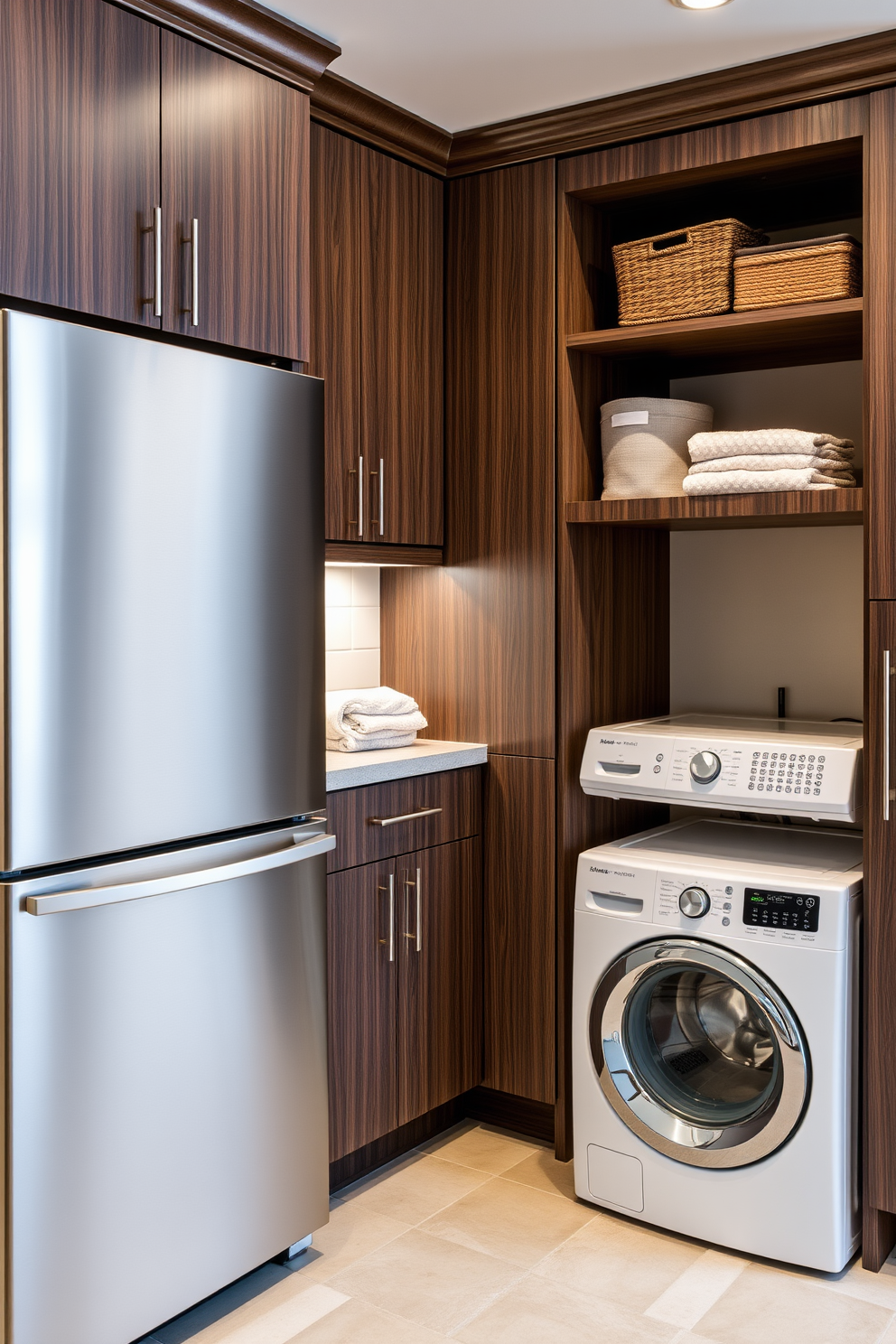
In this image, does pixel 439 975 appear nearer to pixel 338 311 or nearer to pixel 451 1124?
pixel 451 1124

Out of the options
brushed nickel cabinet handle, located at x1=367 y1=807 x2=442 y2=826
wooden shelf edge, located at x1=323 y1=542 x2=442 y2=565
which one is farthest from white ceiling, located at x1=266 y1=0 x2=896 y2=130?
brushed nickel cabinet handle, located at x1=367 y1=807 x2=442 y2=826

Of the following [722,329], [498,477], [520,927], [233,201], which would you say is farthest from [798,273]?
[520,927]

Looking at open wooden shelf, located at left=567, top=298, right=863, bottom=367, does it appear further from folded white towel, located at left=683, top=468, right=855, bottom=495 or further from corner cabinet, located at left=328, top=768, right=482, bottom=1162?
corner cabinet, located at left=328, top=768, right=482, bottom=1162

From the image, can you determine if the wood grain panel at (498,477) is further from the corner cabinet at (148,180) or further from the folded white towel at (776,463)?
the corner cabinet at (148,180)

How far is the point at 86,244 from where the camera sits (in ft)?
6.31

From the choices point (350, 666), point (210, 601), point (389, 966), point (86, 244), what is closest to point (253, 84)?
point (86, 244)

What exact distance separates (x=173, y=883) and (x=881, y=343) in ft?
5.56

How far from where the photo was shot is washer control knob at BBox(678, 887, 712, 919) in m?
2.42

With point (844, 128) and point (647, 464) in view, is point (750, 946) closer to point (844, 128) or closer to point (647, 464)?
point (647, 464)

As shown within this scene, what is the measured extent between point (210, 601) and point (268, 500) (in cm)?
24

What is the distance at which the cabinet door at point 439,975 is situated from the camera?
2.74m

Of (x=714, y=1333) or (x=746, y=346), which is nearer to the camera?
(x=714, y=1333)

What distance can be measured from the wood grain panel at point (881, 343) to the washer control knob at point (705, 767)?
472 millimetres

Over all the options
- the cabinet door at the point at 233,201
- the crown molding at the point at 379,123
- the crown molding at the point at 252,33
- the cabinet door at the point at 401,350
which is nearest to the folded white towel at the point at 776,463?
the cabinet door at the point at 401,350
